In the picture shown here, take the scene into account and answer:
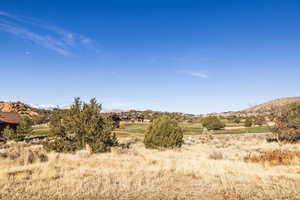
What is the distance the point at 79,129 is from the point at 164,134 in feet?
26.8

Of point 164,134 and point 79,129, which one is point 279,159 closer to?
point 164,134

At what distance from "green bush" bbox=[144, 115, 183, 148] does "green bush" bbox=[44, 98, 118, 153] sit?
4894 millimetres

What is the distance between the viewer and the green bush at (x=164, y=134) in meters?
22.7

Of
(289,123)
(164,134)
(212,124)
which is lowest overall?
(212,124)

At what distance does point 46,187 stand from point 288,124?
29665 millimetres

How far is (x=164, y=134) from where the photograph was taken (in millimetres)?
22938

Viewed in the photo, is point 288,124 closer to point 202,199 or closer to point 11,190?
point 202,199

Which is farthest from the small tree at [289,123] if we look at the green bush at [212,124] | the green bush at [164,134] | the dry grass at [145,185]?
the green bush at [212,124]

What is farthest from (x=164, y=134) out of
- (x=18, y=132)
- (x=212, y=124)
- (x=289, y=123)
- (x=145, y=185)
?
(x=212, y=124)

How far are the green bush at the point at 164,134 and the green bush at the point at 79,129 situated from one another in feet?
16.1

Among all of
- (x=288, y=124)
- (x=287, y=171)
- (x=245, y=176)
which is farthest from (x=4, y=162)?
(x=288, y=124)

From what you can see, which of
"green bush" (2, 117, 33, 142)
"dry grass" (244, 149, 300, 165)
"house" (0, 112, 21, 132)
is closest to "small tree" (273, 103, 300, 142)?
"dry grass" (244, 149, 300, 165)

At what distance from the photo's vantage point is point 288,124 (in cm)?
2900

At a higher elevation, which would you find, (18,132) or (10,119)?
(10,119)
